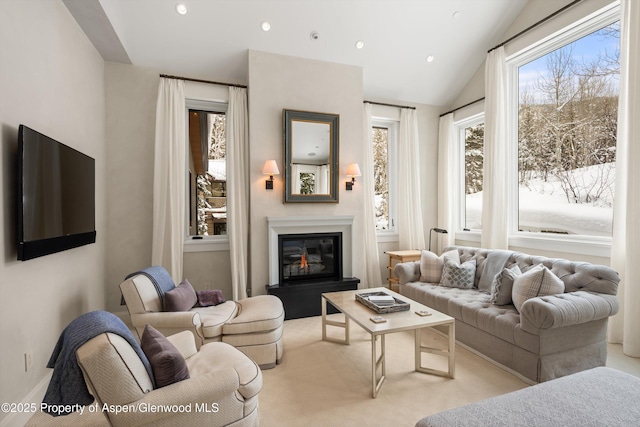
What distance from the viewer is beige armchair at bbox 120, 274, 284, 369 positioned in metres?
2.53

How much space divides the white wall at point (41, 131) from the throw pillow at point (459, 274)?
369cm

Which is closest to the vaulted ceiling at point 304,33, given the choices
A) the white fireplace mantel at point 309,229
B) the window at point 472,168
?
the window at point 472,168

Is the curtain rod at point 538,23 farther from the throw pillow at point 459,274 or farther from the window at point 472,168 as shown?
the throw pillow at point 459,274

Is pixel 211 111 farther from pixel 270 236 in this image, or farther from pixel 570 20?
pixel 570 20

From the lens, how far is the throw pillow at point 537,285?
2.53 metres

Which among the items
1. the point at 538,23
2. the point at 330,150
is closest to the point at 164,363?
the point at 330,150

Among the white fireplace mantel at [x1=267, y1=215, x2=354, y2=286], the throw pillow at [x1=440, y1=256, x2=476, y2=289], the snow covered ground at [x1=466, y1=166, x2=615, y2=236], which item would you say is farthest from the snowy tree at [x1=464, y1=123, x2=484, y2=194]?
the white fireplace mantel at [x1=267, y1=215, x2=354, y2=286]

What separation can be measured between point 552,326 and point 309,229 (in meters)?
2.70

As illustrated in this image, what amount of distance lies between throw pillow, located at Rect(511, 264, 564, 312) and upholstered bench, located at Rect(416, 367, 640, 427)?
3.83ft

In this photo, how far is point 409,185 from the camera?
16.9 feet

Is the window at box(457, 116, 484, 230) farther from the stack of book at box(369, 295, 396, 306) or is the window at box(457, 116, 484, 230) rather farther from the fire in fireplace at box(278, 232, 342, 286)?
the stack of book at box(369, 295, 396, 306)

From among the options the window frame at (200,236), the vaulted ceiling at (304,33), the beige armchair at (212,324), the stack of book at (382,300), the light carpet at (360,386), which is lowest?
the light carpet at (360,386)

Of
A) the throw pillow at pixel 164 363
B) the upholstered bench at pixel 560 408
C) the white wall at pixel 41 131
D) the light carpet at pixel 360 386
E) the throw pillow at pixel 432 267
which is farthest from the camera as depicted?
the throw pillow at pixel 432 267

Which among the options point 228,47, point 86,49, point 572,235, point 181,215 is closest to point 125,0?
point 86,49
